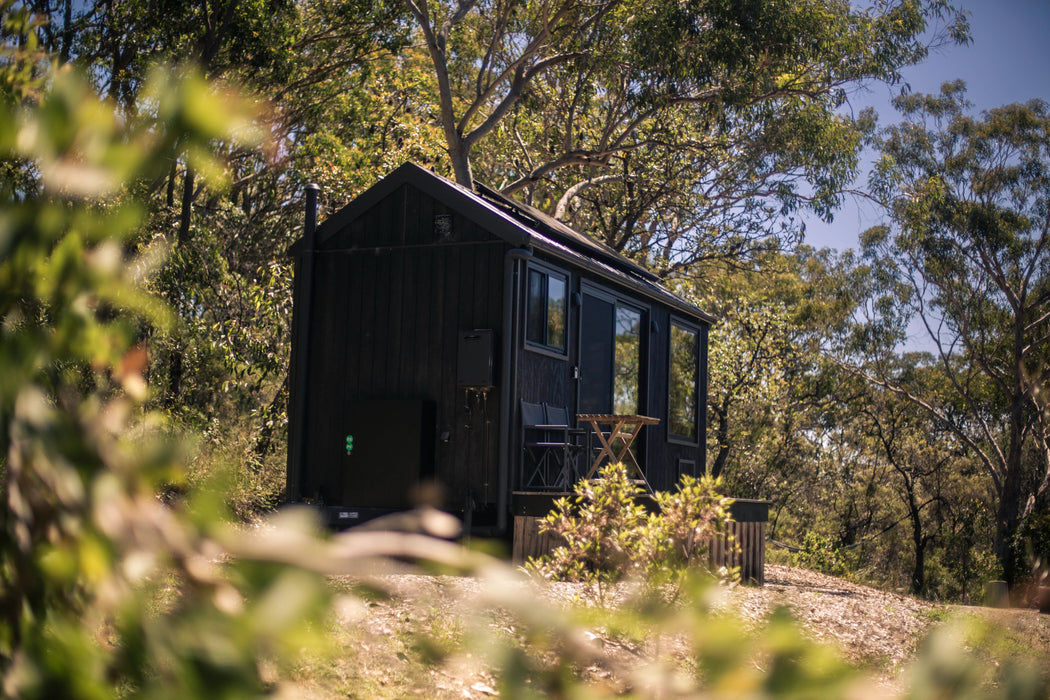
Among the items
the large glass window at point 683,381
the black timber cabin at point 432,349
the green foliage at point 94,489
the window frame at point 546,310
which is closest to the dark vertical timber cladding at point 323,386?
the black timber cabin at point 432,349

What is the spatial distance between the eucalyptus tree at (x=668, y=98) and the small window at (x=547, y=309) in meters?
6.60

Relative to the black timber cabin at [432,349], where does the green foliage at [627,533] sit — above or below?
below

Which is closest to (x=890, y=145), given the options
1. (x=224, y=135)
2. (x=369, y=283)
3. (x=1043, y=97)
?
(x=1043, y=97)

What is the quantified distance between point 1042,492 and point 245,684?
1028 inches

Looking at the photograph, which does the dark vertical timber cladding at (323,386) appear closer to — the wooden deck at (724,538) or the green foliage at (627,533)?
the wooden deck at (724,538)

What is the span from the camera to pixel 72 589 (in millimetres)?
737

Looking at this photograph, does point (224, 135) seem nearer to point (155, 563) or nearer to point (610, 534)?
point (155, 563)

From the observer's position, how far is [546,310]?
10078mm

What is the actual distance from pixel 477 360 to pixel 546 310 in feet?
3.75

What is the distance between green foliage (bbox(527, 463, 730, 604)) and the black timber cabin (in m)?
2.22

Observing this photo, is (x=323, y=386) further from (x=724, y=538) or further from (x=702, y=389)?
(x=702, y=389)

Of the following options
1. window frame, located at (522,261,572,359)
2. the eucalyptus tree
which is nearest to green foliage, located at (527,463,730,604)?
window frame, located at (522,261,572,359)

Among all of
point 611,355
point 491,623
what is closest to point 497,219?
point 611,355

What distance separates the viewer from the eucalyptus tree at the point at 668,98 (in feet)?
50.3
